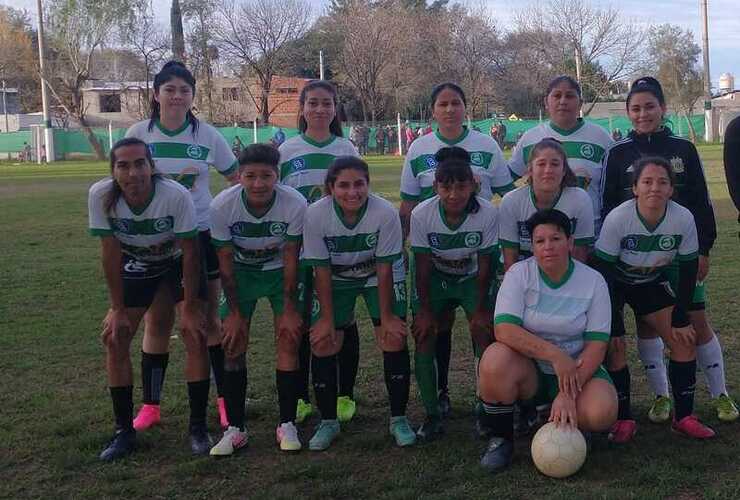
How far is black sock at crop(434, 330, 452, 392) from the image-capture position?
4.89 metres

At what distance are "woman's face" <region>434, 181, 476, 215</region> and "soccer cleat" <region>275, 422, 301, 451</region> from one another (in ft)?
4.61

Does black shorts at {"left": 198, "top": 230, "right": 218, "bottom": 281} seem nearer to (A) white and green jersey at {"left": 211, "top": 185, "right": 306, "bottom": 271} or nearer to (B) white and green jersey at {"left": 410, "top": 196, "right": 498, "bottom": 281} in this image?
(A) white and green jersey at {"left": 211, "top": 185, "right": 306, "bottom": 271}

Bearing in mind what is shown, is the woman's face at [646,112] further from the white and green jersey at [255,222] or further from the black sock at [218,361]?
the black sock at [218,361]

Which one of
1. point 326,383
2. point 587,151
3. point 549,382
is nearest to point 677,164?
point 587,151

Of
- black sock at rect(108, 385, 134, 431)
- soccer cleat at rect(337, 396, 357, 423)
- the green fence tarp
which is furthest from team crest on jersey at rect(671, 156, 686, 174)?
the green fence tarp

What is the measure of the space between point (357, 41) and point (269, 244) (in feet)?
150

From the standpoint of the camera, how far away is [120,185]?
4211 millimetres

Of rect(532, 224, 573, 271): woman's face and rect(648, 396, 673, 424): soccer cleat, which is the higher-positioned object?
rect(532, 224, 573, 271): woman's face

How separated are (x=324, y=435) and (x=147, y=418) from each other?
107 cm

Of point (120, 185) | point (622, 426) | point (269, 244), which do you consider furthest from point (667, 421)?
point (120, 185)

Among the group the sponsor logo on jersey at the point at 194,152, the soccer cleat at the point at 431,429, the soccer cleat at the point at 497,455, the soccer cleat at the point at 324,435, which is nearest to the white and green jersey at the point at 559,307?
the soccer cleat at the point at 497,455

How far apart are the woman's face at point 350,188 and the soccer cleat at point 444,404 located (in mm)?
1271

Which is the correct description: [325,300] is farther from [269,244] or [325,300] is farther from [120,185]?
[120,185]

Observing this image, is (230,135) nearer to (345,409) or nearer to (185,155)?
(185,155)
